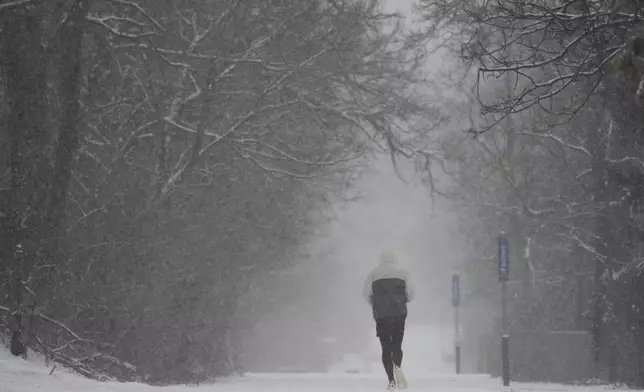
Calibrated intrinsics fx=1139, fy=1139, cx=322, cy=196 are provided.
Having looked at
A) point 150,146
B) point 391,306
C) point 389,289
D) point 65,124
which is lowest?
point 391,306

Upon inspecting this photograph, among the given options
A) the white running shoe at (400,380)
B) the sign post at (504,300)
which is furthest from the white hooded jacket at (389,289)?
the sign post at (504,300)

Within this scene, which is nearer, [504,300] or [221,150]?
[221,150]

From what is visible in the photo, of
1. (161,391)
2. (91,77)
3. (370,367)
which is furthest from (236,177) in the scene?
(370,367)

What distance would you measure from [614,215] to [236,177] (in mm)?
8166

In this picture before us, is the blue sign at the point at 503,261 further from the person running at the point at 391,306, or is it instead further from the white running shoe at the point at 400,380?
the white running shoe at the point at 400,380

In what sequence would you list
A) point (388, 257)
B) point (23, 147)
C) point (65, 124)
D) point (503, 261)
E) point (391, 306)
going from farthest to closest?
point (503, 261) → point (388, 257) → point (391, 306) → point (65, 124) → point (23, 147)

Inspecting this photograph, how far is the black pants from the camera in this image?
51.6ft

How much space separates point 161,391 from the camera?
41.4 feet

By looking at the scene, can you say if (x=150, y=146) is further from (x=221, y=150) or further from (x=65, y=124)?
(x=65, y=124)

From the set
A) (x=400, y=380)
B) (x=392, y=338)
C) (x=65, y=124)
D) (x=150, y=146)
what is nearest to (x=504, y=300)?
(x=150, y=146)

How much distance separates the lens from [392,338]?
15875 mm

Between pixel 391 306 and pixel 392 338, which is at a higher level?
pixel 391 306

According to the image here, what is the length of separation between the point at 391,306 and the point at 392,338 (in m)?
0.54

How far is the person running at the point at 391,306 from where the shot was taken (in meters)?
15.6
